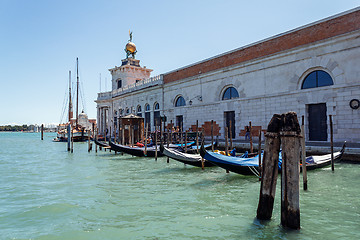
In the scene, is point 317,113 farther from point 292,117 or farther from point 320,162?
point 292,117

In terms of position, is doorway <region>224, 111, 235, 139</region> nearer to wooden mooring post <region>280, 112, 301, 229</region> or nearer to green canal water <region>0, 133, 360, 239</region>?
green canal water <region>0, 133, 360, 239</region>

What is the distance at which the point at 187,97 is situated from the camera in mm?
21859

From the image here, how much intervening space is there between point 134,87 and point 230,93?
1459 centimetres

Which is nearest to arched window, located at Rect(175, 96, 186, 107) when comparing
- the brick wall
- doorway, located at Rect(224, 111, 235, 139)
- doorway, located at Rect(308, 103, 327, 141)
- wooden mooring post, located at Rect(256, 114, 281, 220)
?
the brick wall

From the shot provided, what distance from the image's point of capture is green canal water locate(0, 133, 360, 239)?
4324 mm

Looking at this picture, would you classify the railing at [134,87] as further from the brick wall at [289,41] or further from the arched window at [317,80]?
the arched window at [317,80]

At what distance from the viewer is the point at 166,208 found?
551 centimetres

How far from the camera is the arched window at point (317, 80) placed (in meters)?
13.0

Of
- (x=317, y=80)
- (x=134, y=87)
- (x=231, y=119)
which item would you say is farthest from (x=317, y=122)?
(x=134, y=87)

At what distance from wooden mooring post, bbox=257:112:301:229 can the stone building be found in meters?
9.46

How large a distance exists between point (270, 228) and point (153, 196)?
9.57 ft

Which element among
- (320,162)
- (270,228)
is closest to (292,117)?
(270,228)

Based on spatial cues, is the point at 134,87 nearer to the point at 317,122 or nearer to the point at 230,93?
the point at 230,93

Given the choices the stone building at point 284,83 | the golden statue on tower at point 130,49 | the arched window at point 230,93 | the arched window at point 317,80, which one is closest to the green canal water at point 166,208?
the stone building at point 284,83
